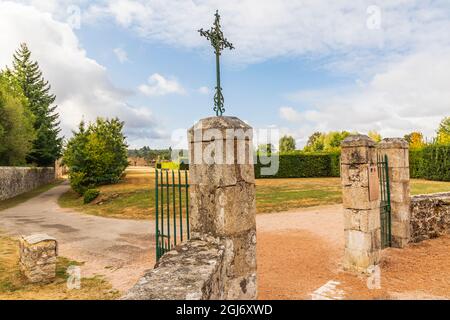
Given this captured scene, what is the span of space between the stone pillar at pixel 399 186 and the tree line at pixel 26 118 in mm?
28938

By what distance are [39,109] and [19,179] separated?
1400cm

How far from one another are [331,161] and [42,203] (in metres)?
25.7

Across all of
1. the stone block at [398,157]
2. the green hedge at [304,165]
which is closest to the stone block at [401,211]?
the stone block at [398,157]

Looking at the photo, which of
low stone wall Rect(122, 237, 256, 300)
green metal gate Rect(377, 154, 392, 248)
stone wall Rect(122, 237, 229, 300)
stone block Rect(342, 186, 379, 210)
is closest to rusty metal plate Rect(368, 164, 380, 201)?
stone block Rect(342, 186, 379, 210)

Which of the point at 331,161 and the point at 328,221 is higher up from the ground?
the point at 331,161

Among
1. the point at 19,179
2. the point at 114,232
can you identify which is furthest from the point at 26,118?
the point at 114,232

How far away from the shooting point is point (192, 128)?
4.28m

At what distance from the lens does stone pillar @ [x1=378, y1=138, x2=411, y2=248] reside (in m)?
8.24

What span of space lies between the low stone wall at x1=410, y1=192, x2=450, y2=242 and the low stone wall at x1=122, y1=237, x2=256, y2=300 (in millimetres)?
6536

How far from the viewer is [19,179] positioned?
93.5 feet

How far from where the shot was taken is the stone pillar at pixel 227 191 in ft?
13.1

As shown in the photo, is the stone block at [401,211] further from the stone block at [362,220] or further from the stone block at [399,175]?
the stone block at [362,220]
